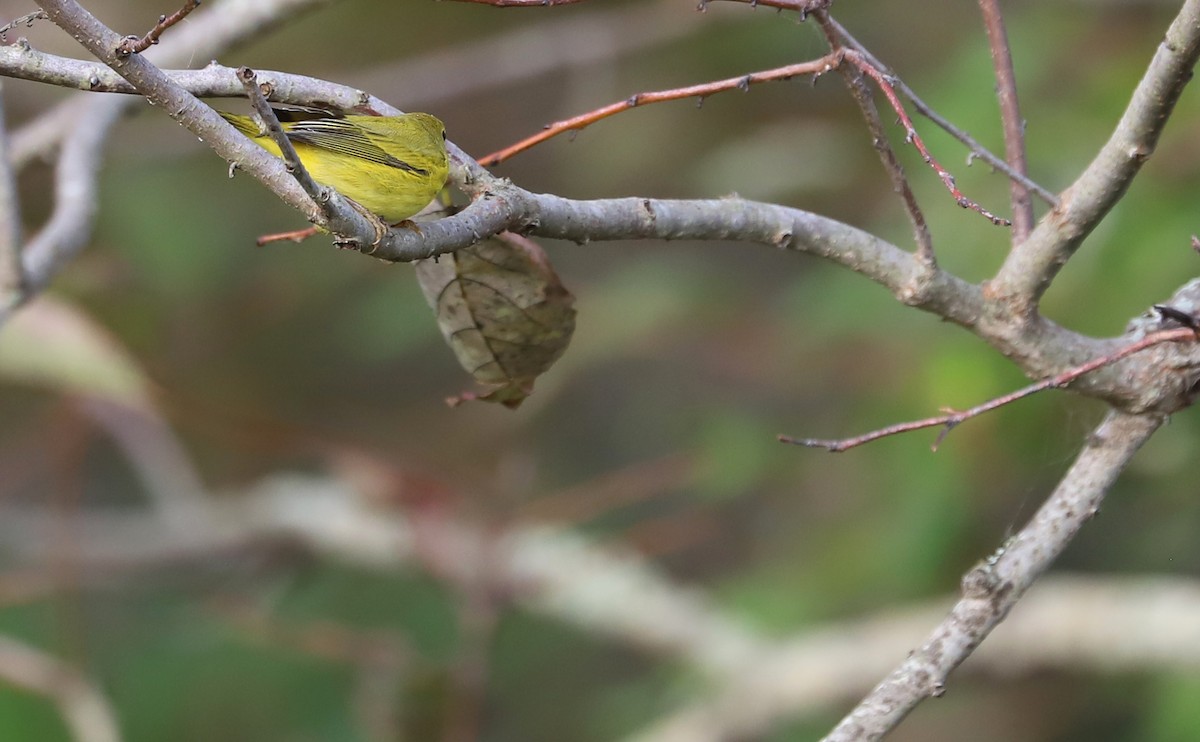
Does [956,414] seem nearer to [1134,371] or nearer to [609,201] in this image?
[1134,371]

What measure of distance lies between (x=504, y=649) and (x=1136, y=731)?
2259mm

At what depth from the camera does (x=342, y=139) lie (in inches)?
53.7

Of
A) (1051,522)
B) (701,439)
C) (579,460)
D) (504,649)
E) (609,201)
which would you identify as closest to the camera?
(609,201)

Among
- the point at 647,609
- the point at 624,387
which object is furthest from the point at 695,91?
the point at 624,387

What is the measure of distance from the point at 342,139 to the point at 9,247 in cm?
65

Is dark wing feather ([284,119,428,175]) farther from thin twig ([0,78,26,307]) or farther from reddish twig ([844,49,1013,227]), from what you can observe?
thin twig ([0,78,26,307])

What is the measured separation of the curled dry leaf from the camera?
1290mm

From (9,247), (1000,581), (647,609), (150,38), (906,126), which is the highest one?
(647,609)

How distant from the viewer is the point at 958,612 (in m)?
1.26

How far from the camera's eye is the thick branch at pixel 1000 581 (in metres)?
1.21

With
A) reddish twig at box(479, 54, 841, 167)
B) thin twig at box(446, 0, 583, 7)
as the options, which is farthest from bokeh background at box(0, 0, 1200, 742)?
thin twig at box(446, 0, 583, 7)

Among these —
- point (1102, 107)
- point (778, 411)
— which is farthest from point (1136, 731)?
point (1102, 107)

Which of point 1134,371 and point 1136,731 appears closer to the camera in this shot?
point 1134,371

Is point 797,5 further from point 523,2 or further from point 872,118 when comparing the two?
point 523,2
